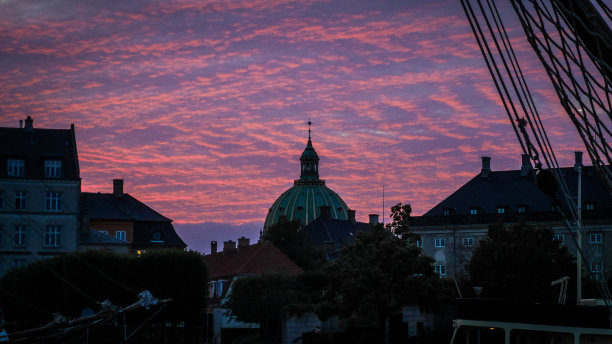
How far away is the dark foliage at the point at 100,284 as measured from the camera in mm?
77688

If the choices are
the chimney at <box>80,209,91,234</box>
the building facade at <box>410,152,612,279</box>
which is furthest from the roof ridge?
the building facade at <box>410,152,612,279</box>

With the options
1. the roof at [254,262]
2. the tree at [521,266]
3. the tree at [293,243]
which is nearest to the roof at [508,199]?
the roof at [254,262]

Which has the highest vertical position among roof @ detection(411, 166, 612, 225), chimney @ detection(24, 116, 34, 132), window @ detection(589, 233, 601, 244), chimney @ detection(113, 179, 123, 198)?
chimney @ detection(24, 116, 34, 132)

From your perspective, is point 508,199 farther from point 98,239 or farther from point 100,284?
point 100,284

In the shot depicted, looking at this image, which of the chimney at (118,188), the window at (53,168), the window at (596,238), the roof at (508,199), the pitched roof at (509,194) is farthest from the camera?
the chimney at (118,188)

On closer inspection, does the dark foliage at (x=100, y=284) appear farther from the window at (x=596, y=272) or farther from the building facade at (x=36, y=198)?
the window at (x=596, y=272)

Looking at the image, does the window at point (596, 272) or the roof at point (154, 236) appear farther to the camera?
the roof at point (154, 236)

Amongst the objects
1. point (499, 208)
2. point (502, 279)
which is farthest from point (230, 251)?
point (502, 279)

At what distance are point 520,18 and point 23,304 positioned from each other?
67770mm

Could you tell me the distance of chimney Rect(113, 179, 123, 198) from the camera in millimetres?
130125

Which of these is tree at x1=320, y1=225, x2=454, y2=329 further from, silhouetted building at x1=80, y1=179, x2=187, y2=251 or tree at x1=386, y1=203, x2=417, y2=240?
silhouetted building at x1=80, y1=179, x2=187, y2=251

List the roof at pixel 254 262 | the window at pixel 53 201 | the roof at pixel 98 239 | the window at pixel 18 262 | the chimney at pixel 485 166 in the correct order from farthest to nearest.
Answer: the chimney at pixel 485 166
the roof at pixel 98 239
the roof at pixel 254 262
the window at pixel 53 201
the window at pixel 18 262

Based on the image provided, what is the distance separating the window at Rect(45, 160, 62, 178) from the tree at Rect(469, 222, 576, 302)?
127ft

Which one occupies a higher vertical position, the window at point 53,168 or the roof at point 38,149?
the roof at point 38,149
